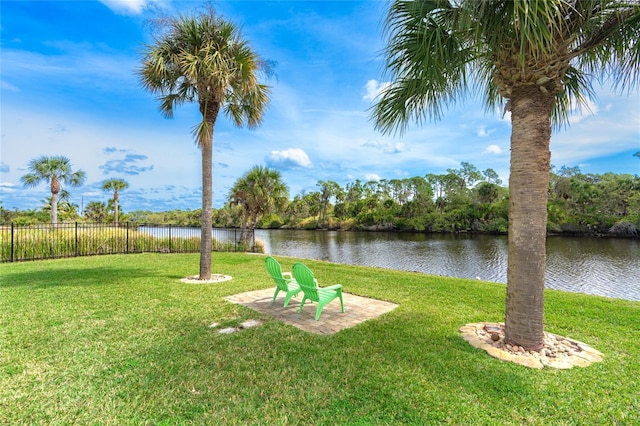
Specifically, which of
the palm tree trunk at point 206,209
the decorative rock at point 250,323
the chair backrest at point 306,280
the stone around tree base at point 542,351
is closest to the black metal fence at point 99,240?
the palm tree trunk at point 206,209

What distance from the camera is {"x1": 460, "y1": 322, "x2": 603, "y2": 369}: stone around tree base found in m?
3.23

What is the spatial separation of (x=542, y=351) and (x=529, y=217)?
5.13ft

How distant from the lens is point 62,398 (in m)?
2.52

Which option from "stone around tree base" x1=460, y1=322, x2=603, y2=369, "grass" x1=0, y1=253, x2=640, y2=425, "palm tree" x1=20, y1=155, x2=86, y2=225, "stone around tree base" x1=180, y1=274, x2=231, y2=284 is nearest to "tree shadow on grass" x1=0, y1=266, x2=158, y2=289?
"stone around tree base" x1=180, y1=274, x2=231, y2=284

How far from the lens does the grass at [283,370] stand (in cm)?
235

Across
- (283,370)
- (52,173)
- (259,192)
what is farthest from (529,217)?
(52,173)

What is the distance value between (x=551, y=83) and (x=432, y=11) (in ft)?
5.42

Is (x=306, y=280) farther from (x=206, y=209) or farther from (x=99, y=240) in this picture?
(x=99, y=240)

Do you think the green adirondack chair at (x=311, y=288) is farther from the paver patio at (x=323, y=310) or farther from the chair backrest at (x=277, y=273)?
the chair backrest at (x=277, y=273)

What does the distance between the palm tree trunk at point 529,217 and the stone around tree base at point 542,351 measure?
0.12m

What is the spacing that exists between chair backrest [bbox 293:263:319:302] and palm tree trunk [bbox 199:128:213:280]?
151 inches

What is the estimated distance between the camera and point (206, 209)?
7.71 metres

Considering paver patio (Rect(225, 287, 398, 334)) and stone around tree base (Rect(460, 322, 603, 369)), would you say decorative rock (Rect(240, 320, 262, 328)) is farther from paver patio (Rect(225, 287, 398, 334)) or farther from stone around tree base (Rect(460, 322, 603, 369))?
stone around tree base (Rect(460, 322, 603, 369))

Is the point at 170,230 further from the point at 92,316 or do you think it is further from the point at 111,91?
the point at 92,316
